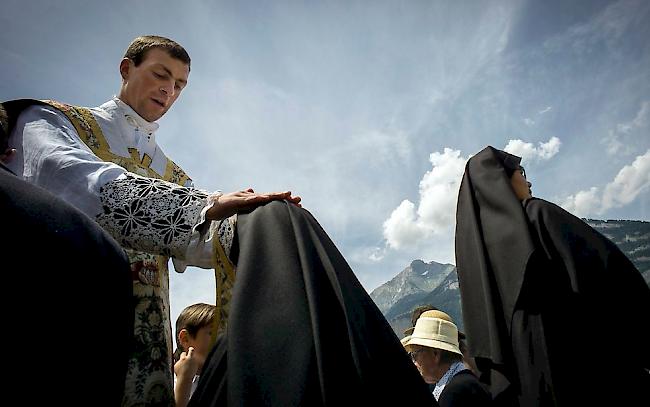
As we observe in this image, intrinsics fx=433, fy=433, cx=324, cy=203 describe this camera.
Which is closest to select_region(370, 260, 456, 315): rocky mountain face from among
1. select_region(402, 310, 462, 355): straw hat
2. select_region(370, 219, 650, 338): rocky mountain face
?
select_region(370, 219, 650, 338): rocky mountain face

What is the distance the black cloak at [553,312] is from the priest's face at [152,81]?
1.94 meters

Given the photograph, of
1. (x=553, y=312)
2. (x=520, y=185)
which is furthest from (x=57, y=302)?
(x=520, y=185)

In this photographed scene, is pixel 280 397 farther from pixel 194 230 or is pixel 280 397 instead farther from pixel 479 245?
pixel 479 245

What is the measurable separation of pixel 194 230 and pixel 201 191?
0.18m

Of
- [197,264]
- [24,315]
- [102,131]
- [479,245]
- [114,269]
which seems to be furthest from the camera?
[479,245]

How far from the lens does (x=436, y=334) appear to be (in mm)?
4641

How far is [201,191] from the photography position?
149 centimetres

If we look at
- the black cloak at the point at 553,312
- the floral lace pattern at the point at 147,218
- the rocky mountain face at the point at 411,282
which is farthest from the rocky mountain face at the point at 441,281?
the floral lace pattern at the point at 147,218

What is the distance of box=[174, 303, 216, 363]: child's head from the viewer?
2938 millimetres

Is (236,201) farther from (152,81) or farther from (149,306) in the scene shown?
(152,81)

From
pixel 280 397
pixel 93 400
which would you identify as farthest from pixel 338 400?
pixel 93 400

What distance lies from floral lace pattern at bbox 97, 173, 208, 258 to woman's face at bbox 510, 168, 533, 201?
2106mm

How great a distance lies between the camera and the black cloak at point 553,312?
6.97ft

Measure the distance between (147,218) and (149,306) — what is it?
512mm
